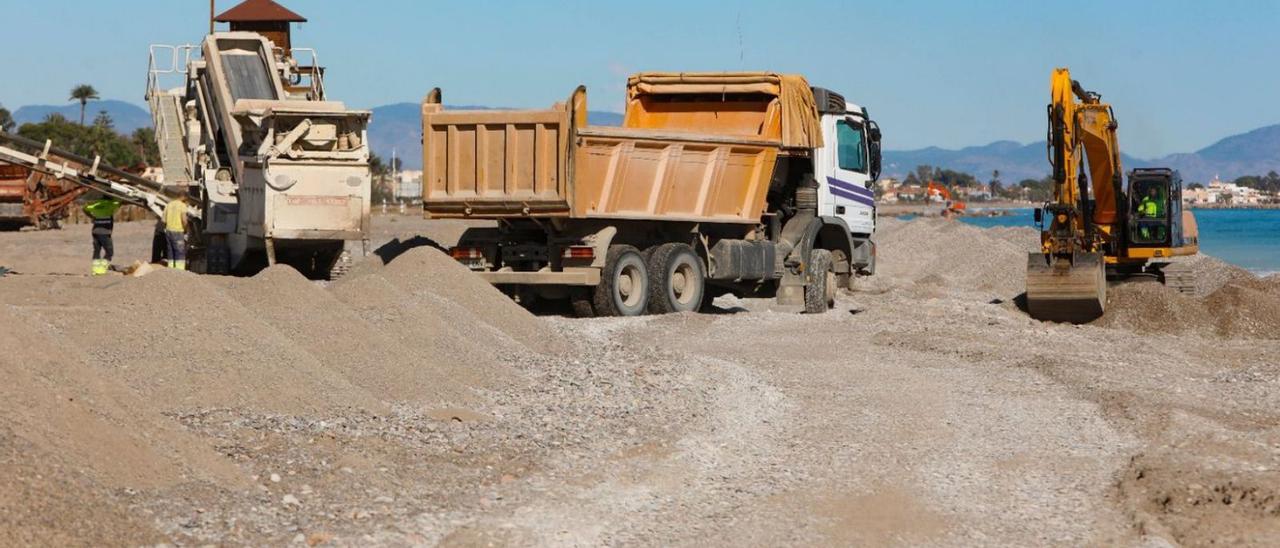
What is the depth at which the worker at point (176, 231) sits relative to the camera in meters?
22.7

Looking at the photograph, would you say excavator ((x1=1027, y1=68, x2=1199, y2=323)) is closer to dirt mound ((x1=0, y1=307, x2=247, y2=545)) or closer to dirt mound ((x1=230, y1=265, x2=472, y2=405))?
dirt mound ((x1=230, y1=265, x2=472, y2=405))

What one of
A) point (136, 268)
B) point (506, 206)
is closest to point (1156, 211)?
point (506, 206)

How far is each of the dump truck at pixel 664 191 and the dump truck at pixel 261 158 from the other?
4.20 feet

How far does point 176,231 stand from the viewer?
2275 centimetres

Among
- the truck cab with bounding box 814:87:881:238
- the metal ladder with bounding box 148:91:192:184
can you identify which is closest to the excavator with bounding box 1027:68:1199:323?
the truck cab with bounding box 814:87:881:238

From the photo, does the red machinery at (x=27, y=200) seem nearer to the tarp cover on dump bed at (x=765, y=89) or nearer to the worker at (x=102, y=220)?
the worker at (x=102, y=220)

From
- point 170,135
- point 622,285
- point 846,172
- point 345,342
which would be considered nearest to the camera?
point 345,342

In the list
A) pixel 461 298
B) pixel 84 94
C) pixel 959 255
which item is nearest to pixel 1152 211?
pixel 461 298

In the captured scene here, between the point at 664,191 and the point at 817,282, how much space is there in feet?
10.5

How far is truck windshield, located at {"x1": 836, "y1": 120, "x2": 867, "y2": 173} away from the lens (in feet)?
75.4

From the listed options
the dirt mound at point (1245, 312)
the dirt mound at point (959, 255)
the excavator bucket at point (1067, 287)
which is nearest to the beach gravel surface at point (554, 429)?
the dirt mound at point (1245, 312)

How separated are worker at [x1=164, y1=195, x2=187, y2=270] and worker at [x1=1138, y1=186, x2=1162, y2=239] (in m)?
13.7

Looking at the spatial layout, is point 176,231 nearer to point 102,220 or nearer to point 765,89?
point 102,220

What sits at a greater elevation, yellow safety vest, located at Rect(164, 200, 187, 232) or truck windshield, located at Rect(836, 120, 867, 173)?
truck windshield, located at Rect(836, 120, 867, 173)
